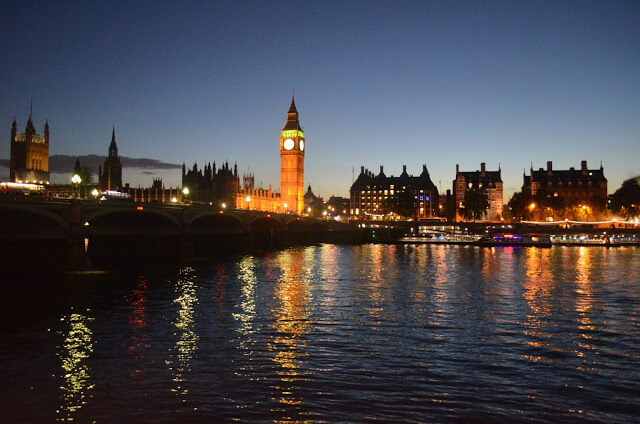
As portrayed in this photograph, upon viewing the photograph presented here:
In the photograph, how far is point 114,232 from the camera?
81938 mm

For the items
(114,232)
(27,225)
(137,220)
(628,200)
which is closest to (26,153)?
(114,232)

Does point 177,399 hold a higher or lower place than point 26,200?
lower

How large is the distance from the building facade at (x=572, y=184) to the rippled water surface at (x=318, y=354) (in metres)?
145

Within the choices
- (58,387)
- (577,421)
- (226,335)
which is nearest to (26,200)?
(226,335)

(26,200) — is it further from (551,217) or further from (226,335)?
(551,217)

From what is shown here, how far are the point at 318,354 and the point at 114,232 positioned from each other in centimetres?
6931

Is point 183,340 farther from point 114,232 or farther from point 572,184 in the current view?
point 572,184

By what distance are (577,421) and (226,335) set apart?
47.6 ft

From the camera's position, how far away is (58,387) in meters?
16.1

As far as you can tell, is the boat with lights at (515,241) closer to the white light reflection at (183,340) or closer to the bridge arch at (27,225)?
the bridge arch at (27,225)

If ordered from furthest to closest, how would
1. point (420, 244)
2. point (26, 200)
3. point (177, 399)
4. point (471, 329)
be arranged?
point (420, 244), point (26, 200), point (471, 329), point (177, 399)

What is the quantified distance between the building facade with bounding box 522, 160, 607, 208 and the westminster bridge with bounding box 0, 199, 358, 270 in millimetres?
99242

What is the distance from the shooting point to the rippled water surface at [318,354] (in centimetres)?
1459

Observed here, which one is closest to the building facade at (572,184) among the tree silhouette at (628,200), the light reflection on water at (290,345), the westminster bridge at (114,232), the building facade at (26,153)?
the tree silhouette at (628,200)
